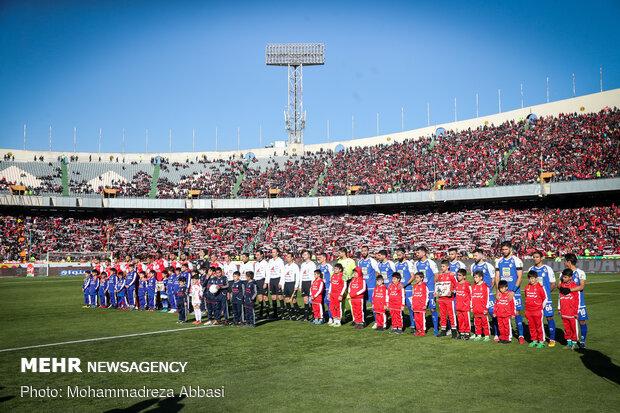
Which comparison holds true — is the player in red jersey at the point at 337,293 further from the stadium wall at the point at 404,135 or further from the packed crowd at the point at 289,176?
the stadium wall at the point at 404,135

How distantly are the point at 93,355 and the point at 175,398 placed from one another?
4.31 meters

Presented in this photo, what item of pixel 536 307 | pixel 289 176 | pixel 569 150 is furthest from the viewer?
pixel 289 176

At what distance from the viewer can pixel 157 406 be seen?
817cm

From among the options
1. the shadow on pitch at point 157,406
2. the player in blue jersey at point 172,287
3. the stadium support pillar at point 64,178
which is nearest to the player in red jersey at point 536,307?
the shadow on pitch at point 157,406

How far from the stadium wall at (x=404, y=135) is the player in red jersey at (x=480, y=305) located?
1816 inches

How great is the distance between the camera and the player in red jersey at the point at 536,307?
12.5 m

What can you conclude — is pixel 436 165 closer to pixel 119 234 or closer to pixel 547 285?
pixel 119 234

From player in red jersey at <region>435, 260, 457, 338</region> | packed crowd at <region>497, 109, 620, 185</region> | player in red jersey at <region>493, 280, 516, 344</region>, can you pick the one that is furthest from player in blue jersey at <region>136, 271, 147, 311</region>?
packed crowd at <region>497, 109, 620, 185</region>

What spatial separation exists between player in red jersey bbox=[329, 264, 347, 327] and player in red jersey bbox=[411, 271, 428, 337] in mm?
2425

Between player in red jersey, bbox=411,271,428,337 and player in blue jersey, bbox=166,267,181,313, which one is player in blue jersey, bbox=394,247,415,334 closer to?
player in red jersey, bbox=411,271,428,337

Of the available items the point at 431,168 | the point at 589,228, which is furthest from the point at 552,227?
the point at 431,168

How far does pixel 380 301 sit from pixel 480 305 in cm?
284

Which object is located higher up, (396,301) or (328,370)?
(396,301)

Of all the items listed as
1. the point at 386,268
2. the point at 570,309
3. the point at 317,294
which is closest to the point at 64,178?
the point at 317,294
